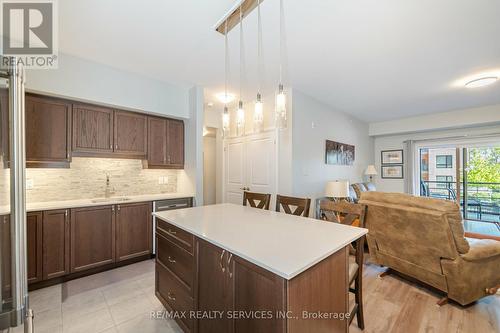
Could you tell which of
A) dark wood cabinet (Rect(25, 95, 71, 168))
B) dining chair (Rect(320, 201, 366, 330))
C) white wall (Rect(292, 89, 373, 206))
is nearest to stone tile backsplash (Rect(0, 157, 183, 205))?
dark wood cabinet (Rect(25, 95, 71, 168))

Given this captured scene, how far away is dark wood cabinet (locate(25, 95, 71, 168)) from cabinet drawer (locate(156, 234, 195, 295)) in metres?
1.78

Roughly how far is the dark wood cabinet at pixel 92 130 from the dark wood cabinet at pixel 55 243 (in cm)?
82

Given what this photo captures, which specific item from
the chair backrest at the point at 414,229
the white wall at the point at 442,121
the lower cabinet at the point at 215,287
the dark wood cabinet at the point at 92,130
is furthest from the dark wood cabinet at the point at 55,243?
the white wall at the point at 442,121

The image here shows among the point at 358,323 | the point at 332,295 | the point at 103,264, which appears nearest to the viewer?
the point at 332,295

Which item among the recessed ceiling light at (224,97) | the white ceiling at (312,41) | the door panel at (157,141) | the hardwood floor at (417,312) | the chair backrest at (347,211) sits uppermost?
the white ceiling at (312,41)

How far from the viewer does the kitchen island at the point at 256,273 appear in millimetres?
1023

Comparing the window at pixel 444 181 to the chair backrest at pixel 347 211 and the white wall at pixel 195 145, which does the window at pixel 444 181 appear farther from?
the white wall at pixel 195 145

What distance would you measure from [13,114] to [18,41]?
4.98 feet

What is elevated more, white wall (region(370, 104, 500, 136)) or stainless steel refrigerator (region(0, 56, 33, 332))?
white wall (region(370, 104, 500, 136))

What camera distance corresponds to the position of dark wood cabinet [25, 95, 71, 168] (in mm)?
2455

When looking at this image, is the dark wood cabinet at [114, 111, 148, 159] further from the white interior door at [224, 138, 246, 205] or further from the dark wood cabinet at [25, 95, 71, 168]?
the white interior door at [224, 138, 246, 205]

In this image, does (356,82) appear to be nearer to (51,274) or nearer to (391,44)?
(391,44)

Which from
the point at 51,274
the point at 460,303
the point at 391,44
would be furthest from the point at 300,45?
the point at 51,274

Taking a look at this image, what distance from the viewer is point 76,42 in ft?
7.67
